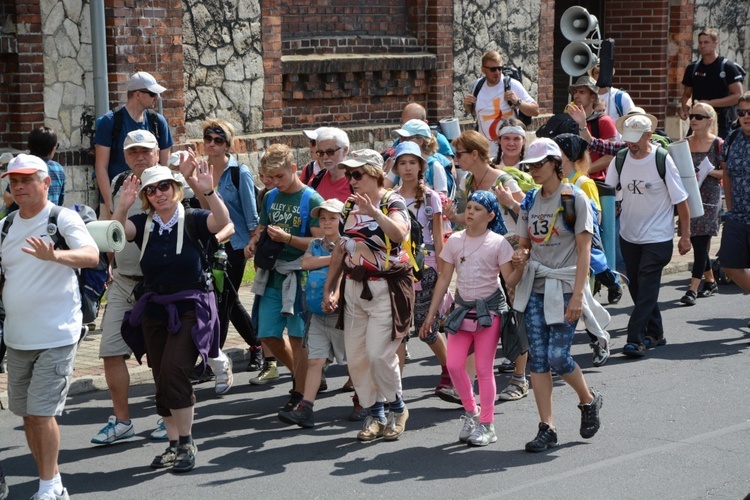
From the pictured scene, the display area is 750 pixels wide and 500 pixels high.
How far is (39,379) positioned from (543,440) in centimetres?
298

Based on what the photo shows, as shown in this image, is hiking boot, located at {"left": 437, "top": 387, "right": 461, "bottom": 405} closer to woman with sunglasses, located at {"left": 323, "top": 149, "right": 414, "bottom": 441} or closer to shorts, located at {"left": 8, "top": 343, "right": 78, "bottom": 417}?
woman with sunglasses, located at {"left": 323, "top": 149, "right": 414, "bottom": 441}

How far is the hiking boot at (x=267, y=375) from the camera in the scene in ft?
31.3

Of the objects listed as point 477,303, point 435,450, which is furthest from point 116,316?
point 477,303

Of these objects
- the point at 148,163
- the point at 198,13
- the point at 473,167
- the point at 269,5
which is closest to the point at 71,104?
the point at 198,13

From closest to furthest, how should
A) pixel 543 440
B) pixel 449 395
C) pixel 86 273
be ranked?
pixel 543 440 → pixel 86 273 → pixel 449 395

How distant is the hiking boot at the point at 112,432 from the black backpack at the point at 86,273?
0.66 metres

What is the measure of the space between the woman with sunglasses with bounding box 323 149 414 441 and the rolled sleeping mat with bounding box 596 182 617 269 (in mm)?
2715

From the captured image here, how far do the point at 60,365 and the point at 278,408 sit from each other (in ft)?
8.04

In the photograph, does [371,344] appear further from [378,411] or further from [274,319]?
[274,319]

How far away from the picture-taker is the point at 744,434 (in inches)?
309

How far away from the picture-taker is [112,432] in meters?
7.84

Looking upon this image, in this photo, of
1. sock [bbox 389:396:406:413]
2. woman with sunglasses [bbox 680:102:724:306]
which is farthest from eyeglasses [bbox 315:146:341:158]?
woman with sunglasses [bbox 680:102:724:306]

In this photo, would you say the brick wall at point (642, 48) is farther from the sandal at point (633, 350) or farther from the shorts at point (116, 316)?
the shorts at point (116, 316)

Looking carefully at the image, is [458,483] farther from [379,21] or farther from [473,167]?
[379,21]
